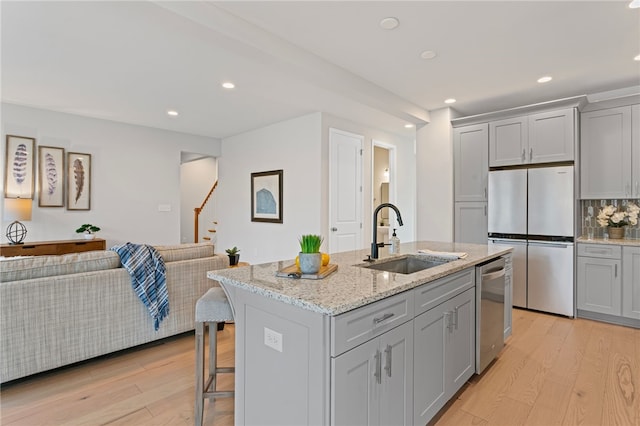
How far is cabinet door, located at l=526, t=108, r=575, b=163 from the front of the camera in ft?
11.7

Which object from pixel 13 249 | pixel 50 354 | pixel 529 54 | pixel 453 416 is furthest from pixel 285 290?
pixel 13 249

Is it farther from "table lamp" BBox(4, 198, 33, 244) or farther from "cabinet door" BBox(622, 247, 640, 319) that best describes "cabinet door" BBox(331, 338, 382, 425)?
"table lamp" BBox(4, 198, 33, 244)

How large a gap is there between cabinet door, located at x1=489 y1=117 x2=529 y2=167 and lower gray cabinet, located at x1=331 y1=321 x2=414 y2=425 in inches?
131

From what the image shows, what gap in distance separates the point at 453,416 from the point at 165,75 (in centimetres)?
403

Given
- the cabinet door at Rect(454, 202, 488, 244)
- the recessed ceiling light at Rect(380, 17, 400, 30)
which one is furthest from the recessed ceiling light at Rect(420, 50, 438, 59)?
the cabinet door at Rect(454, 202, 488, 244)

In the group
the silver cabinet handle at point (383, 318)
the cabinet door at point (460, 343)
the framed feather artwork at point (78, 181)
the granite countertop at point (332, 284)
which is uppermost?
the framed feather artwork at point (78, 181)

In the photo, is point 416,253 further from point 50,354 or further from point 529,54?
point 50,354

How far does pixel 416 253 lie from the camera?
8.22ft

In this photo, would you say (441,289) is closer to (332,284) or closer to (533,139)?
(332,284)

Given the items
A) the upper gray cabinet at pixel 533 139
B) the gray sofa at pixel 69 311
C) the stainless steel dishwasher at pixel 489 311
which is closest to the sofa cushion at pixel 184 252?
the gray sofa at pixel 69 311

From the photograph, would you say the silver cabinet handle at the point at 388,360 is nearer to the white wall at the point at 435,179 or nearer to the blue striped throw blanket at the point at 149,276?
the blue striped throw blanket at the point at 149,276

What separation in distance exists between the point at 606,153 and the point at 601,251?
112 cm

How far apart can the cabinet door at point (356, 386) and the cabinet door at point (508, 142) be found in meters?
3.59

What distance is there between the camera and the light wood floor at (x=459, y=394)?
73.4 inches
